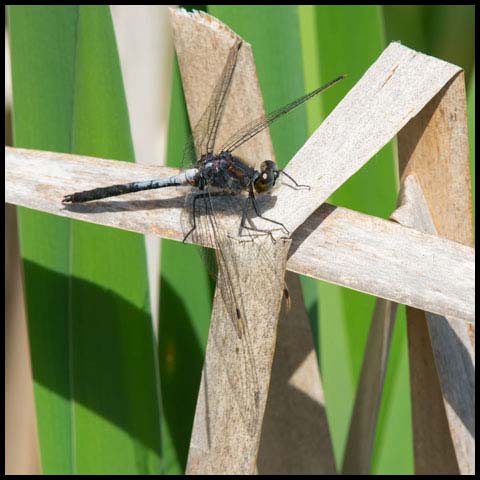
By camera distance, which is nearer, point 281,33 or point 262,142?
point 262,142

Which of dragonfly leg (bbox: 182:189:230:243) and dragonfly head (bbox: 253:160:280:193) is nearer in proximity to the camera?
dragonfly leg (bbox: 182:189:230:243)

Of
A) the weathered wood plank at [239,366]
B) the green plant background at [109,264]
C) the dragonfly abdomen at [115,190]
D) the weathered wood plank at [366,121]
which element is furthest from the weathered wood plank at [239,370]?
the green plant background at [109,264]

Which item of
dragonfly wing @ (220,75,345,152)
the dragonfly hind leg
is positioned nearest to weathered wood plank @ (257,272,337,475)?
the dragonfly hind leg

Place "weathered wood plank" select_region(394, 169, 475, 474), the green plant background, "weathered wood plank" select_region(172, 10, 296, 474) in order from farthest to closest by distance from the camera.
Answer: the green plant background < "weathered wood plank" select_region(394, 169, 475, 474) < "weathered wood plank" select_region(172, 10, 296, 474)

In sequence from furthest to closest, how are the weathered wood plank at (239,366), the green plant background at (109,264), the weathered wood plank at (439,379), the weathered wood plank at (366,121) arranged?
the green plant background at (109,264) → the weathered wood plank at (439,379) → the weathered wood plank at (366,121) → the weathered wood plank at (239,366)

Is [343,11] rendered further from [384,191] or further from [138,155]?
[138,155]

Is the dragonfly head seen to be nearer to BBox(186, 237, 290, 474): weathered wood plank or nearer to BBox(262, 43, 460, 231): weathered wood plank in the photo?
BBox(262, 43, 460, 231): weathered wood plank

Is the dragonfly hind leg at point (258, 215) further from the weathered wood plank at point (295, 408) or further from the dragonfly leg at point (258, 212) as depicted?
the weathered wood plank at point (295, 408)

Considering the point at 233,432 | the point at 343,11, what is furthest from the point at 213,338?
the point at 343,11
